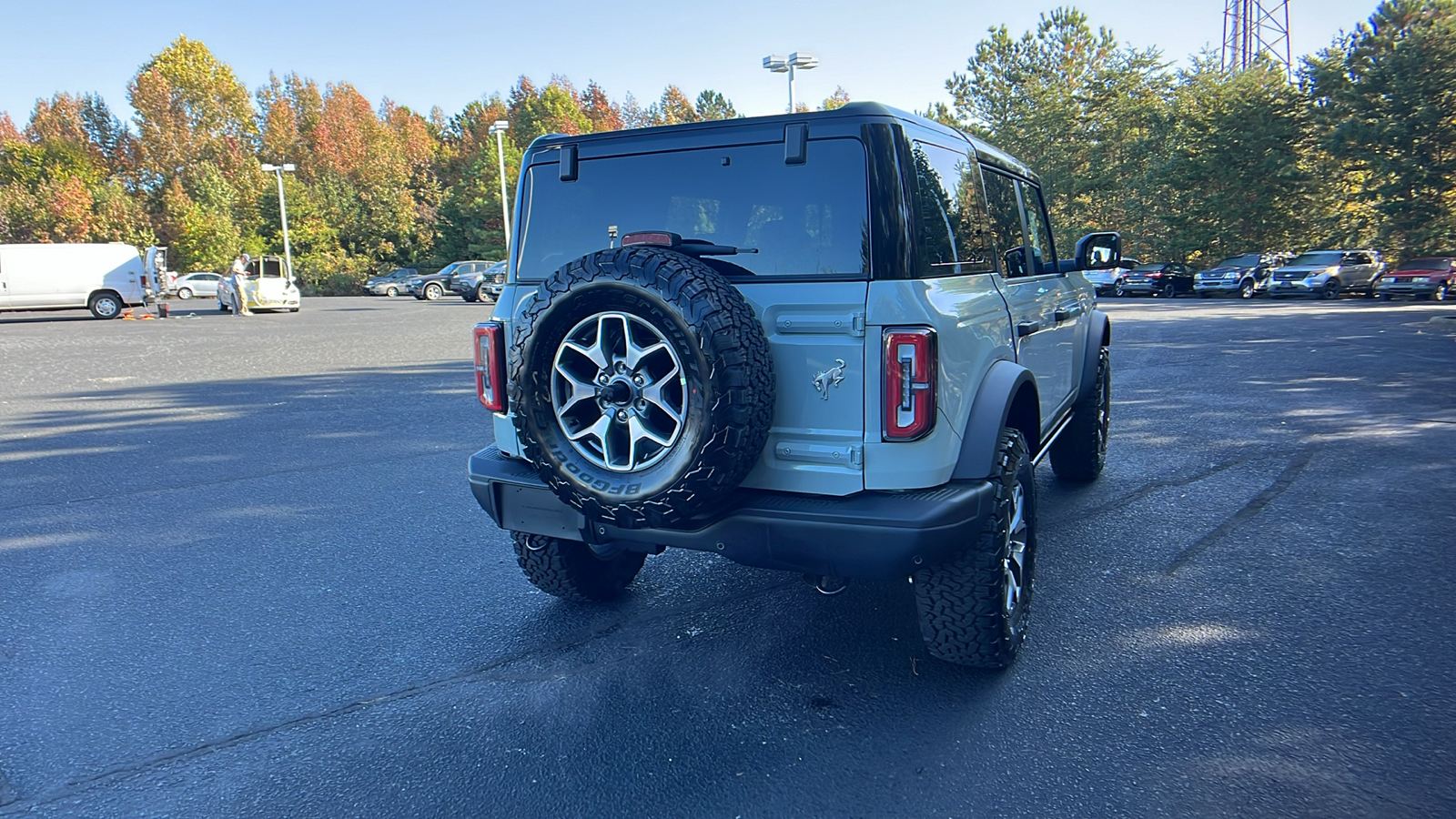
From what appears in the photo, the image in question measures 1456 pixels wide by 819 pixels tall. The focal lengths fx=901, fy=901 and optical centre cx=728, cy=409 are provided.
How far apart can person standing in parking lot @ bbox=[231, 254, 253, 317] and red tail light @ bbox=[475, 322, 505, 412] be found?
92.8ft

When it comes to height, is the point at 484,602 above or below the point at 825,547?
below

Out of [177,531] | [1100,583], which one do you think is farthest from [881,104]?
[177,531]

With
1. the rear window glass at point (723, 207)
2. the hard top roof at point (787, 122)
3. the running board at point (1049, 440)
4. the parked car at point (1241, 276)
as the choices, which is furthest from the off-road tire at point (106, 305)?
the parked car at point (1241, 276)

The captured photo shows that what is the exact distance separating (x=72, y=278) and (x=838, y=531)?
30892 mm

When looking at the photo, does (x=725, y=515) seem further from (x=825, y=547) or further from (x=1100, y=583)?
(x=1100, y=583)

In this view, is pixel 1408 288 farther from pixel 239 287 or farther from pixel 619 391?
pixel 239 287

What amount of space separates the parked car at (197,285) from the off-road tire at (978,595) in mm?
49664

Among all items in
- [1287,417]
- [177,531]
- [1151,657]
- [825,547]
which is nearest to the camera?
[825,547]

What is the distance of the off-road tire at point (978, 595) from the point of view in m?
3.12

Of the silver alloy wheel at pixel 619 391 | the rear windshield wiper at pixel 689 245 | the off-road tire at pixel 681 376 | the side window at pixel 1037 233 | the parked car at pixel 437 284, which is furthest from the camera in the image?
the parked car at pixel 437 284

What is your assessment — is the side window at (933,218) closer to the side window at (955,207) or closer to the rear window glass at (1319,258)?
the side window at (955,207)

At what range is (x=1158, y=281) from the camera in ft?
111

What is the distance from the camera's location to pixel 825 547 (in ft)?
9.63

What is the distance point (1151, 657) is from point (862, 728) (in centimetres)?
128
